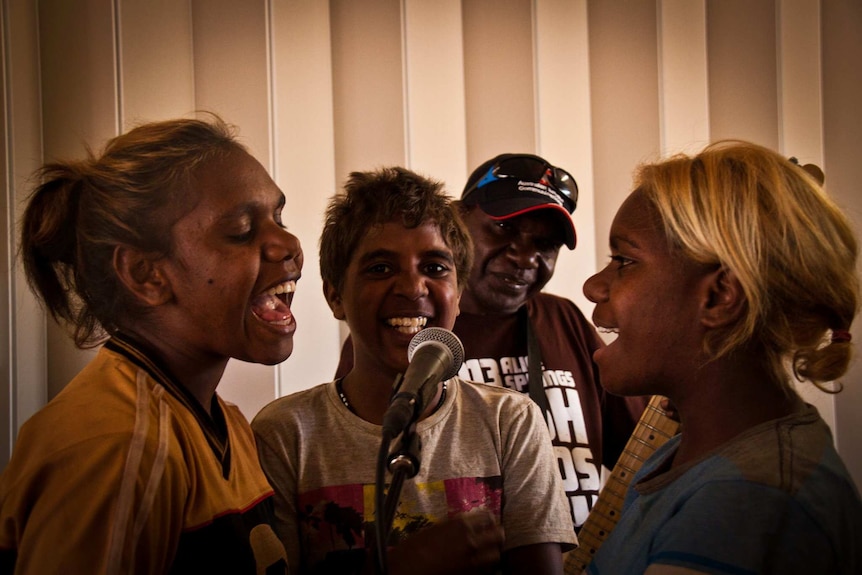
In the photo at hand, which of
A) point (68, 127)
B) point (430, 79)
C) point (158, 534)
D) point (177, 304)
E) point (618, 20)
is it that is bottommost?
point (158, 534)

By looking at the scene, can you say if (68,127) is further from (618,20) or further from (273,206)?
(618,20)

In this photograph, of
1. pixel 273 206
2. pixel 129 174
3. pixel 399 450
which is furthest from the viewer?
pixel 273 206

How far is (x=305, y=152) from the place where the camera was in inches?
94.5

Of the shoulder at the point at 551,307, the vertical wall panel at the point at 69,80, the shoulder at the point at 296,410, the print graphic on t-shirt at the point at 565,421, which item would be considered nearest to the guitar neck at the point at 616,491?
the print graphic on t-shirt at the point at 565,421

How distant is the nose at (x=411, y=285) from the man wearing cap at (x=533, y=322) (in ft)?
1.55

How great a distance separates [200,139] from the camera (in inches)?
53.7

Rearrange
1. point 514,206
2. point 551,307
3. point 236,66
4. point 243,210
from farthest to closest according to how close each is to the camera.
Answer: point 236,66 → point 551,307 → point 514,206 → point 243,210

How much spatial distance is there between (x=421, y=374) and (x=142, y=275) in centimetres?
56

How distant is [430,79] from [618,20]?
2.27 feet

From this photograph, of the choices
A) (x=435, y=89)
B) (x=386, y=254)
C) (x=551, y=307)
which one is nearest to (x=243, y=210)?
(x=386, y=254)

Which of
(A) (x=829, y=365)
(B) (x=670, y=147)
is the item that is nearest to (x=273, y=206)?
(A) (x=829, y=365)

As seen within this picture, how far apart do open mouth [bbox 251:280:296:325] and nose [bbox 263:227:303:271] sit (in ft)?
0.16

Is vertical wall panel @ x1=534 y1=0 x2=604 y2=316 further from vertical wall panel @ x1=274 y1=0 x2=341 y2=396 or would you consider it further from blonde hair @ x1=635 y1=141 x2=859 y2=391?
blonde hair @ x1=635 y1=141 x2=859 y2=391

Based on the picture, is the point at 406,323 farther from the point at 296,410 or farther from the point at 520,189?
the point at 520,189
